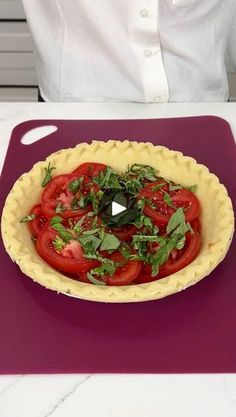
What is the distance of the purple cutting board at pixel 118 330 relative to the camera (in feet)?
2.28

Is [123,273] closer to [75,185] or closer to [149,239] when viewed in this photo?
[149,239]

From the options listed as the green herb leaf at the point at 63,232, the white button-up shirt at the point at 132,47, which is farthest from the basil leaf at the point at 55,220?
the white button-up shirt at the point at 132,47

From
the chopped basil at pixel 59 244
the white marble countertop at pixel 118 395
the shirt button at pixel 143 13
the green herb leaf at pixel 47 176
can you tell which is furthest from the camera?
the shirt button at pixel 143 13

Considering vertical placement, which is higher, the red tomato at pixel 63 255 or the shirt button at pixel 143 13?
the shirt button at pixel 143 13

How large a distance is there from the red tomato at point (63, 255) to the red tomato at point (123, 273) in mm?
18

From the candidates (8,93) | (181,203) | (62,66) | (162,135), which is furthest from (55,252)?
(8,93)

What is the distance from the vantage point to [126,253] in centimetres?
75

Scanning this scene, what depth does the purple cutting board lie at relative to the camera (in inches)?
27.3

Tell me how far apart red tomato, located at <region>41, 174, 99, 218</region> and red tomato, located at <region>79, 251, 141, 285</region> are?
0.10 meters

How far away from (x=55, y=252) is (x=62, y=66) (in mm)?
555

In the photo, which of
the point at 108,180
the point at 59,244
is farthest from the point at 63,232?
the point at 108,180

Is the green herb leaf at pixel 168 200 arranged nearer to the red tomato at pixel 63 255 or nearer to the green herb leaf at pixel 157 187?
the green herb leaf at pixel 157 187

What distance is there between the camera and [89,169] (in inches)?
34.9

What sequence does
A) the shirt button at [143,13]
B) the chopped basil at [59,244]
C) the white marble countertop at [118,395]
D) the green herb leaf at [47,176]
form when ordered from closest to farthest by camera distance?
the white marble countertop at [118,395] < the chopped basil at [59,244] < the green herb leaf at [47,176] < the shirt button at [143,13]
